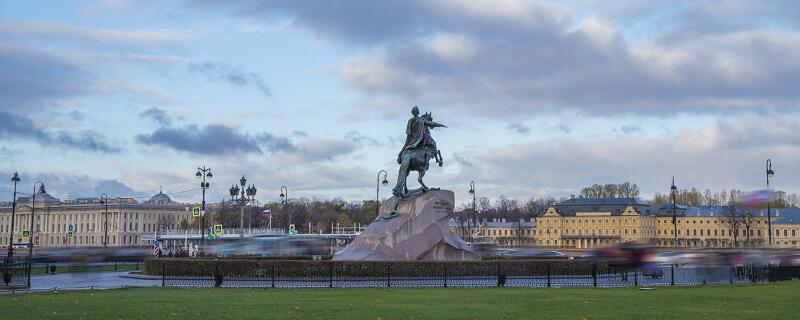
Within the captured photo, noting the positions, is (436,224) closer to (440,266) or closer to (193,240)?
(440,266)

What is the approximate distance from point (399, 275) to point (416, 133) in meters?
7.78

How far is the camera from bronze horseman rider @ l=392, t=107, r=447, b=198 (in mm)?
39438

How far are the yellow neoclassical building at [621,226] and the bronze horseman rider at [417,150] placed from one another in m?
140

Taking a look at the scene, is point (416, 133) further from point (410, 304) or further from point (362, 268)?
point (410, 304)

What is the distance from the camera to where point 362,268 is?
35.0 m

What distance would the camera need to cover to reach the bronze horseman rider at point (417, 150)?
39.4m

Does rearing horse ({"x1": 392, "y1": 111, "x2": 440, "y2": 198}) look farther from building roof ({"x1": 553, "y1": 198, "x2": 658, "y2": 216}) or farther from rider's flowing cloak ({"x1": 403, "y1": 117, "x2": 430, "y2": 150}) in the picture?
building roof ({"x1": 553, "y1": 198, "x2": 658, "y2": 216})

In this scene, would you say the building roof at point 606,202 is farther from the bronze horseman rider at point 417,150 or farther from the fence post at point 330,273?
the fence post at point 330,273

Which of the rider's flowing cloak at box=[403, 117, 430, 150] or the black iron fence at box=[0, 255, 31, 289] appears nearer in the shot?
the black iron fence at box=[0, 255, 31, 289]

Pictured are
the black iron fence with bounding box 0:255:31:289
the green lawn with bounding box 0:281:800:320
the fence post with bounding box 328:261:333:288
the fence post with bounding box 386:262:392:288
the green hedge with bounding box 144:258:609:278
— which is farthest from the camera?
the green hedge with bounding box 144:258:609:278

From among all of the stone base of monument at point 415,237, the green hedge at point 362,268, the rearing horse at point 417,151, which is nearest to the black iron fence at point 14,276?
the green hedge at point 362,268

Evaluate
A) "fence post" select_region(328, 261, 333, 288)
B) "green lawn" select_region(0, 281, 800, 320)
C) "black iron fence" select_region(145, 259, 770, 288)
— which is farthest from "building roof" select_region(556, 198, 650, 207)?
"green lawn" select_region(0, 281, 800, 320)

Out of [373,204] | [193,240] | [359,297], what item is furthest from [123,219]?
[359,297]

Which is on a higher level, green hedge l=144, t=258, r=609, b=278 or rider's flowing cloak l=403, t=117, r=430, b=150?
rider's flowing cloak l=403, t=117, r=430, b=150
